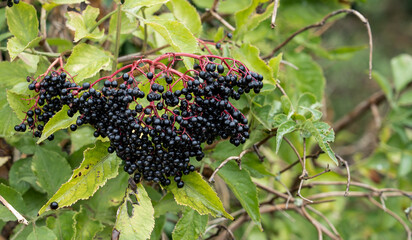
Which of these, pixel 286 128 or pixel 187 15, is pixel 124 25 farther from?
pixel 286 128

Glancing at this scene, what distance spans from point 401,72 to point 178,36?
1.75 meters

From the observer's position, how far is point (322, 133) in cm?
112

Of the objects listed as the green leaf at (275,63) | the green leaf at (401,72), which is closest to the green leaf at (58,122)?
the green leaf at (275,63)

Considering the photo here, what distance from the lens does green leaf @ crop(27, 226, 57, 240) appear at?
1.10 m

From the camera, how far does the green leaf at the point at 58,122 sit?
100 cm

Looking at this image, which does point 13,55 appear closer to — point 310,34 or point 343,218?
point 310,34

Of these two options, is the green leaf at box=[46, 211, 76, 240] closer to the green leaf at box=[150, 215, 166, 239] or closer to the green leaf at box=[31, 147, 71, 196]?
the green leaf at box=[31, 147, 71, 196]

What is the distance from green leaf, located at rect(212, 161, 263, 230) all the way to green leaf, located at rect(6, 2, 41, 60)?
2.14 ft

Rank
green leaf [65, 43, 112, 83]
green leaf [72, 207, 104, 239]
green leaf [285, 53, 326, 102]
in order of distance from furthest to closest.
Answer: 1. green leaf [285, 53, 326, 102]
2. green leaf [72, 207, 104, 239]
3. green leaf [65, 43, 112, 83]

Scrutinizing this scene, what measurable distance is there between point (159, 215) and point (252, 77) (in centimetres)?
51

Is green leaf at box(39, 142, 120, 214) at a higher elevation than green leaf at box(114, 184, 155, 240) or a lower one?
higher

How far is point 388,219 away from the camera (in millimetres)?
2281

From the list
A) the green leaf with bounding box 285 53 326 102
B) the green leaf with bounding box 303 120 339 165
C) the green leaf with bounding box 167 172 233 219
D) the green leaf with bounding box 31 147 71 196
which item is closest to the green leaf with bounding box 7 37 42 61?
the green leaf with bounding box 31 147 71 196

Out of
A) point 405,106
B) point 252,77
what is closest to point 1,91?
point 252,77
